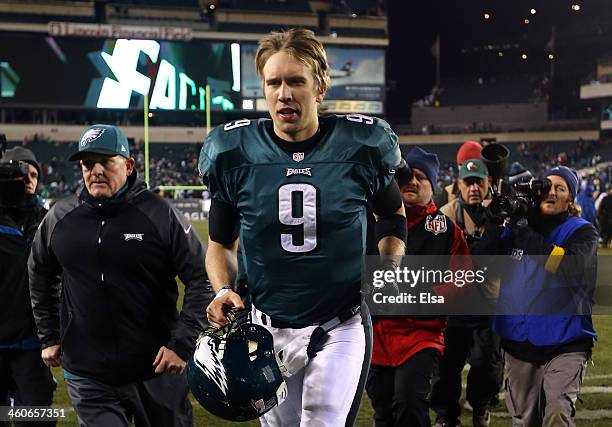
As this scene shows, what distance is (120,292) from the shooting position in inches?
142

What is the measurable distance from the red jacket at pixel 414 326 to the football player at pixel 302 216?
144cm

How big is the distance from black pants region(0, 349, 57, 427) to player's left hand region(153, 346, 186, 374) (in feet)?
3.70

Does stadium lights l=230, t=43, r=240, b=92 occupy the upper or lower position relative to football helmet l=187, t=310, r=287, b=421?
upper

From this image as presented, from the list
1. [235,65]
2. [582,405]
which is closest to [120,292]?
[582,405]

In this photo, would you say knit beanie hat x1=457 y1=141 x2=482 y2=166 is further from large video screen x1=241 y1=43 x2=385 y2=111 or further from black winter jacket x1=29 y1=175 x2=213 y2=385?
large video screen x1=241 y1=43 x2=385 y2=111

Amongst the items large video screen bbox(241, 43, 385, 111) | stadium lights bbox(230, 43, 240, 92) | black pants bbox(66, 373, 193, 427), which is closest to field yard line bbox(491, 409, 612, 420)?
black pants bbox(66, 373, 193, 427)

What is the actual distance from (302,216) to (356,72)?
4977 cm

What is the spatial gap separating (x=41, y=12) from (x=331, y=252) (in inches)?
1953

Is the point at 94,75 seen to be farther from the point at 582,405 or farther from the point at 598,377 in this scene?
the point at 582,405

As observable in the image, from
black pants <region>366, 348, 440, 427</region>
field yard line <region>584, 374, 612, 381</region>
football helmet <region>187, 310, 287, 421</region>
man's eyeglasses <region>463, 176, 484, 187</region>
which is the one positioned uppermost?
man's eyeglasses <region>463, 176, 484, 187</region>

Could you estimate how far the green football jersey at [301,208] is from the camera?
284cm

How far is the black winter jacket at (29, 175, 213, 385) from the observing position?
3598 mm

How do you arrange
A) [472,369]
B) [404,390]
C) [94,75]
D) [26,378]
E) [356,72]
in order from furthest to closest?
1. [356,72]
2. [94,75]
3. [472,369]
4. [26,378]
5. [404,390]

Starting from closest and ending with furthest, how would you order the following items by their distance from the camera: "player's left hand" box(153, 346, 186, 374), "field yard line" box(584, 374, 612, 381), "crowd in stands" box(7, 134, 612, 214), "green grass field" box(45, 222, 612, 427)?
"player's left hand" box(153, 346, 186, 374), "green grass field" box(45, 222, 612, 427), "field yard line" box(584, 374, 612, 381), "crowd in stands" box(7, 134, 612, 214)
